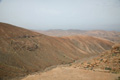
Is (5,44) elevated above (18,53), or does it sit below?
above

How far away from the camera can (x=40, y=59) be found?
22766 mm

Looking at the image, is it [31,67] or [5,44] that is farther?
[5,44]

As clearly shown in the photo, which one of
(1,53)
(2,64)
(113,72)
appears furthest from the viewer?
(1,53)

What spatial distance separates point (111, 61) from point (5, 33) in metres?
22.5

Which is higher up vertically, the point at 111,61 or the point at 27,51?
the point at 111,61

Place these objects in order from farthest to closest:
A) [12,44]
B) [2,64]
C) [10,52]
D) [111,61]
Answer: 1. [12,44]
2. [10,52]
3. [2,64]
4. [111,61]

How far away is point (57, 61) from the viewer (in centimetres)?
2506

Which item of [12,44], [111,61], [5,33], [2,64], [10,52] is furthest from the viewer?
[5,33]

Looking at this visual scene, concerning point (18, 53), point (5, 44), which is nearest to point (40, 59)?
point (18, 53)

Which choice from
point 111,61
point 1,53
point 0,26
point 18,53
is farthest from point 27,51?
point 111,61

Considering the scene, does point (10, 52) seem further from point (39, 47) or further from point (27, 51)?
point (39, 47)

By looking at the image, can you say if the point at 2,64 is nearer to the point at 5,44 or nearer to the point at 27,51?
the point at 5,44

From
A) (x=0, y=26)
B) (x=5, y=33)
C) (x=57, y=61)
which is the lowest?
(x=57, y=61)

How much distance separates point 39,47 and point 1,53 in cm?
994
